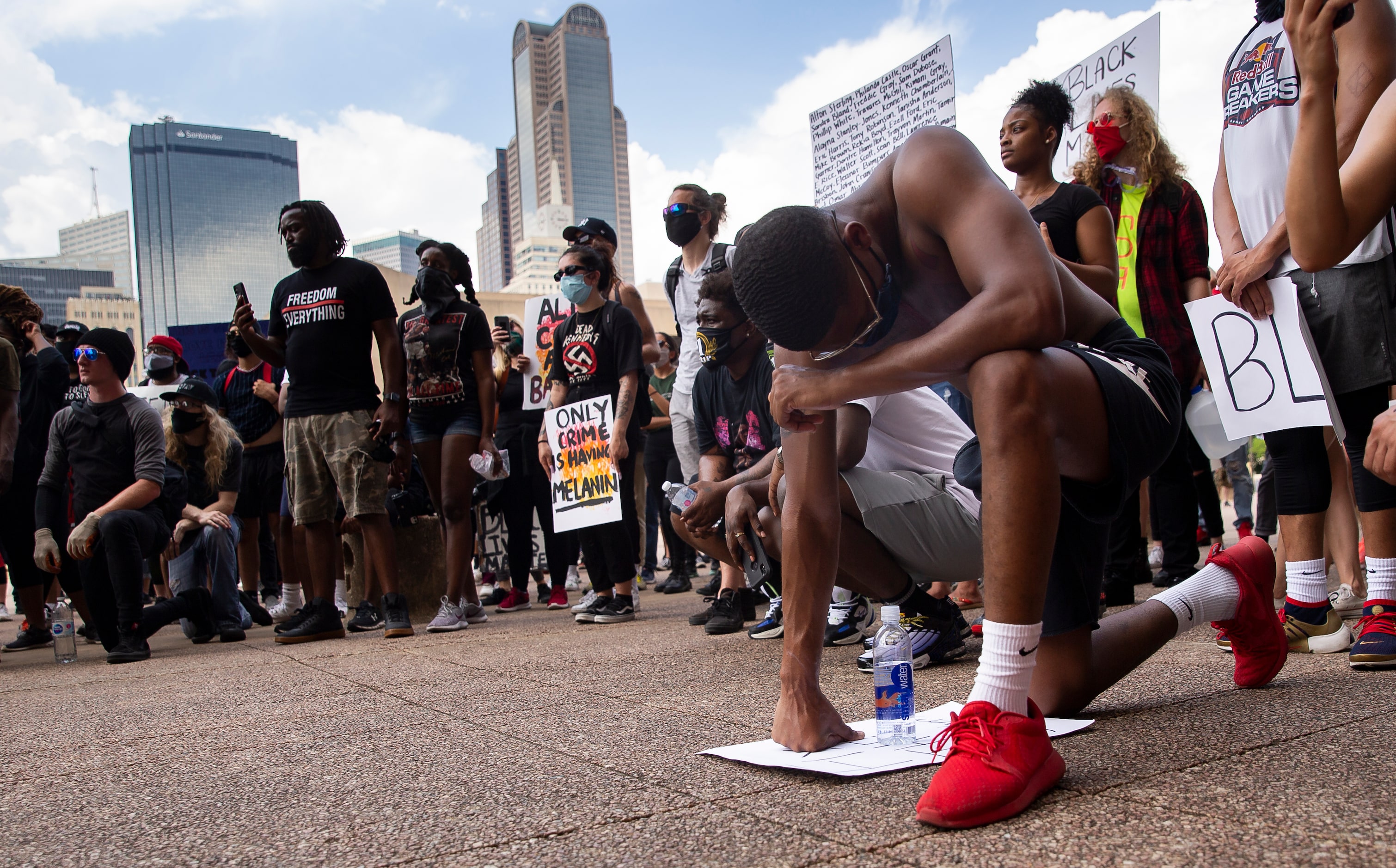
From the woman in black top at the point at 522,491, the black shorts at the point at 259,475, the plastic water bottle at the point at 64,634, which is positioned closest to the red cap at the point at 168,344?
the black shorts at the point at 259,475

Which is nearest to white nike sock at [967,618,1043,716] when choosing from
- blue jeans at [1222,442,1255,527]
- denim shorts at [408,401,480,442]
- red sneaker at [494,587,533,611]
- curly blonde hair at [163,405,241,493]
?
denim shorts at [408,401,480,442]

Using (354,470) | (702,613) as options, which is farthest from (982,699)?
(354,470)

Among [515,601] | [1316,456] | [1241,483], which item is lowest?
[515,601]

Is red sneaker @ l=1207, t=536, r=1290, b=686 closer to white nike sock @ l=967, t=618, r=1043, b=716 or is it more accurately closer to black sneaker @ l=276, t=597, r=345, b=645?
white nike sock @ l=967, t=618, r=1043, b=716

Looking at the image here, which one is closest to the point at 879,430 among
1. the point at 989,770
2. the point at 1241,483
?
the point at 989,770

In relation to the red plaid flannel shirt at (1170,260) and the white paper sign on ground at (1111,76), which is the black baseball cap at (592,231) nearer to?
the white paper sign on ground at (1111,76)

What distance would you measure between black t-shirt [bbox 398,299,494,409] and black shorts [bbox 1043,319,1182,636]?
390 centimetres

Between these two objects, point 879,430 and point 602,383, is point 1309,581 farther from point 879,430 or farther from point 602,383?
point 602,383

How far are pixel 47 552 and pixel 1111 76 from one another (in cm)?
632

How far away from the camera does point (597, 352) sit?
555cm

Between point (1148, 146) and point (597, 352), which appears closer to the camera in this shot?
point (1148, 146)

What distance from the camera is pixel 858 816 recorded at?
4.90ft

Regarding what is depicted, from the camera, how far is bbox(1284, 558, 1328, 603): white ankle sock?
2770 mm

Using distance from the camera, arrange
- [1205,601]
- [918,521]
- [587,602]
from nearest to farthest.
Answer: [1205,601], [918,521], [587,602]
